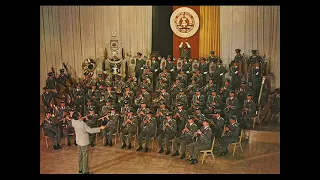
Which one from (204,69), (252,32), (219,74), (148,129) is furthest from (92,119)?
(252,32)

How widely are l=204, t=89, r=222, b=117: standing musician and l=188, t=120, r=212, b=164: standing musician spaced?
4.22ft

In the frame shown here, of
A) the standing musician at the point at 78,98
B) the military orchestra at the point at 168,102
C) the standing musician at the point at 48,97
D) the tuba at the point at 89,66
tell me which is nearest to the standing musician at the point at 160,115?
the military orchestra at the point at 168,102

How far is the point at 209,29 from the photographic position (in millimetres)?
13531

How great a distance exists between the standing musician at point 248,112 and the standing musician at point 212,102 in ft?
2.69

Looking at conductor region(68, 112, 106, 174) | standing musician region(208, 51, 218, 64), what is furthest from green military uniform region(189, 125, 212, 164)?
standing musician region(208, 51, 218, 64)

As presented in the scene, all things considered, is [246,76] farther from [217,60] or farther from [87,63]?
[87,63]

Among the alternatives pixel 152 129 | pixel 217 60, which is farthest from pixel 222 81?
pixel 152 129

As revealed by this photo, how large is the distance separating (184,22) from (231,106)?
409cm

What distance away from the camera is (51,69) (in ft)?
46.0

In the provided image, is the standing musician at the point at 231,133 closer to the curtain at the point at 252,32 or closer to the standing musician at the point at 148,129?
the standing musician at the point at 148,129

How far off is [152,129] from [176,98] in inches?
63.5

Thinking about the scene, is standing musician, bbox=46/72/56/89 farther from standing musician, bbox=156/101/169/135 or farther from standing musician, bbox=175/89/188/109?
standing musician, bbox=175/89/188/109

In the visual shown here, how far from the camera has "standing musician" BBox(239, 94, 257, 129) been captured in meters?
11.1

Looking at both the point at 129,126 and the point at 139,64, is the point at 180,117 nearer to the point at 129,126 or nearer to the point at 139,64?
the point at 129,126
